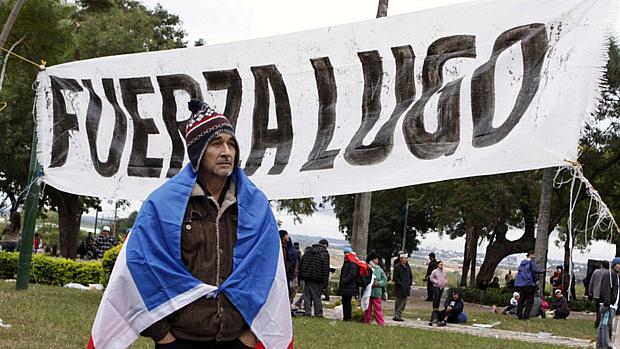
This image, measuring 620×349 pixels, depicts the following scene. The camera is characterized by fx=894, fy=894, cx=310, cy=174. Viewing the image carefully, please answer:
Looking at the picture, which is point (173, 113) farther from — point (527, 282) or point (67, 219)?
point (67, 219)

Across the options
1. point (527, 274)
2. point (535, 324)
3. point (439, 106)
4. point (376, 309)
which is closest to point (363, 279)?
point (376, 309)

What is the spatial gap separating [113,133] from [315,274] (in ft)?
28.2

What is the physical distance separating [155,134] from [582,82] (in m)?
4.55

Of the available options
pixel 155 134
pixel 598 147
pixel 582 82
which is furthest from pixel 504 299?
pixel 582 82

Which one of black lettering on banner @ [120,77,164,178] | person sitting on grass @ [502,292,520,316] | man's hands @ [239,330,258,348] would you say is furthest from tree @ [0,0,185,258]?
man's hands @ [239,330,258,348]

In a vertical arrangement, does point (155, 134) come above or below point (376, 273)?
above

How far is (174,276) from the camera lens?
389 centimetres

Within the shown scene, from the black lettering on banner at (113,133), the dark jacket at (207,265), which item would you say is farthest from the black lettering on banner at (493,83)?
the black lettering on banner at (113,133)

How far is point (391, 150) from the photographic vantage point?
6.85 m

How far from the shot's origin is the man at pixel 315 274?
57.1 ft

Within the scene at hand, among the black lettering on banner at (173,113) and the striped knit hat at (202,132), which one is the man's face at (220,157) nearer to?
the striped knit hat at (202,132)

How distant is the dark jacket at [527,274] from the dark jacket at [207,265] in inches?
707

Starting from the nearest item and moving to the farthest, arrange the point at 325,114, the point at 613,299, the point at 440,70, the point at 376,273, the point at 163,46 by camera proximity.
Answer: the point at 440,70, the point at 325,114, the point at 613,299, the point at 376,273, the point at 163,46

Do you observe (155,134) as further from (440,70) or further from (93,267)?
(93,267)
